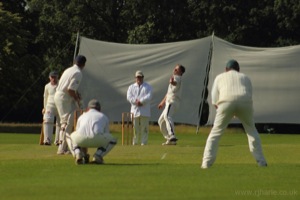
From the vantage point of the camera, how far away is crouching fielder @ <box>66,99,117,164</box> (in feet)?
50.9

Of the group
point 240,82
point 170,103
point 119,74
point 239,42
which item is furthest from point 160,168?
point 239,42

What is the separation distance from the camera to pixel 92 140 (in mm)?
15508

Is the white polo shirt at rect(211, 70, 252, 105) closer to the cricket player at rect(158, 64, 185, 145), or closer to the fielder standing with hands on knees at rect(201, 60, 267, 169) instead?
the fielder standing with hands on knees at rect(201, 60, 267, 169)

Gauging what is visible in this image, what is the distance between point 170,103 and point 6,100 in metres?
30.0

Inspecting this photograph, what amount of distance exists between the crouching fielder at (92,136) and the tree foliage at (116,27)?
107ft

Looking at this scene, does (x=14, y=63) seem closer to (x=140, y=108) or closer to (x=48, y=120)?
(x=48, y=120)

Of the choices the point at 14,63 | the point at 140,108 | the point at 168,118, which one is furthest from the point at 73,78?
the point at 14,63

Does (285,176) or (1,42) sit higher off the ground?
(1,42)

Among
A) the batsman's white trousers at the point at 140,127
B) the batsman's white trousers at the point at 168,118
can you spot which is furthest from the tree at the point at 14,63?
the batsman's white trousers at the point at 168,118

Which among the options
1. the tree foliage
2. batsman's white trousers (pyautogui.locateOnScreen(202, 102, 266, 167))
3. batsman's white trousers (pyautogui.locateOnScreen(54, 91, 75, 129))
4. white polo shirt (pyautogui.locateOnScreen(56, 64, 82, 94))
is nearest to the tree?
the tree foliage

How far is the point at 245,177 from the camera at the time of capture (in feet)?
44.8

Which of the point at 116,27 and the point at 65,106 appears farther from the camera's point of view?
the point at 116,27

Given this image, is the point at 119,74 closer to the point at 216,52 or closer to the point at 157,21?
the point at 216,52

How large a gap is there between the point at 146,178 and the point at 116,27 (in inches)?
1696
